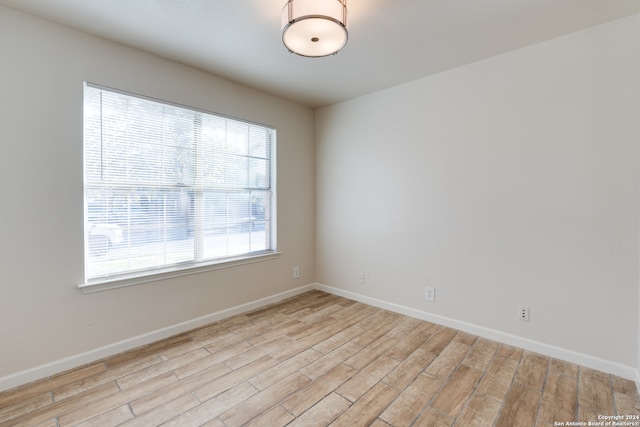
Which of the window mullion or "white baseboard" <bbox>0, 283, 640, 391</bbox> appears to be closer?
"white baseboard" <bbox>0, 283, 640, 391</bbox>

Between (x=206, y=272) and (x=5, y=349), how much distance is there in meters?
1.44

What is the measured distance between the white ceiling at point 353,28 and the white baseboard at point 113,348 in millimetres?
2495

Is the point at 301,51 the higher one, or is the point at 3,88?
the point at 301,51

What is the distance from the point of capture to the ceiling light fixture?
1589mm

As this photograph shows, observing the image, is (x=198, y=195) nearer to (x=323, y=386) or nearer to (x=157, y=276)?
(x=157, y=276)

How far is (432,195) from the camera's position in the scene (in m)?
3.01

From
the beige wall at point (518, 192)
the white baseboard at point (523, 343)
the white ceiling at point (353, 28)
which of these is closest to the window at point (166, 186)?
the white ceiling at point (353, 28)

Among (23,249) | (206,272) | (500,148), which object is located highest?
(500,148)

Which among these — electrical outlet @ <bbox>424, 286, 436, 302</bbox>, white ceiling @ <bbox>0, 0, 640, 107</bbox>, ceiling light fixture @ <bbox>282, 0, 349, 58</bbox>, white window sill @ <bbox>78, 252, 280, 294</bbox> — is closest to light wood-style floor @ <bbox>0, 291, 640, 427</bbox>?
electrical outlet @ <bbox>424, 286, 436, 302</bbox>

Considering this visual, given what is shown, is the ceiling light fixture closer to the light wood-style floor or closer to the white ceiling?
the white ceiling

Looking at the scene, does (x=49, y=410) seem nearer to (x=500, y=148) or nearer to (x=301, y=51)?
(x=301, y=51)

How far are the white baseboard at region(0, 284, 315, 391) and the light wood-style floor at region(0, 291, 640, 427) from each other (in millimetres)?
69

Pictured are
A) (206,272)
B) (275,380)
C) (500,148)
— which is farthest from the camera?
(206,272)

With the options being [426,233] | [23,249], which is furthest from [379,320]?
[23,249]
